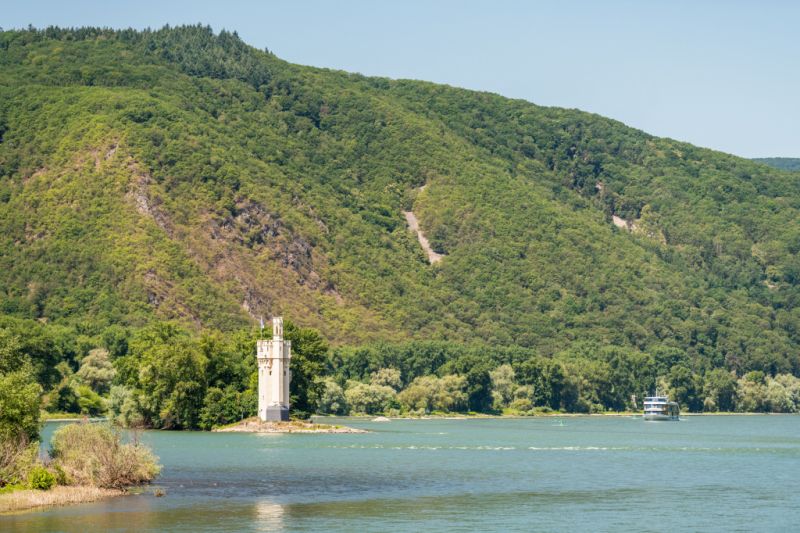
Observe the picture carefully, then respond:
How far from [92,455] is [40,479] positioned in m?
5.54

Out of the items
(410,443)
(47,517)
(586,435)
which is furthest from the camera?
(586,435)

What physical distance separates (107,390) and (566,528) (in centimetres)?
12216

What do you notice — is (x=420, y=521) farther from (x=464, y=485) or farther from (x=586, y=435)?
(x=586, y=435)

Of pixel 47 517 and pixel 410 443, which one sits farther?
pixel 410 443

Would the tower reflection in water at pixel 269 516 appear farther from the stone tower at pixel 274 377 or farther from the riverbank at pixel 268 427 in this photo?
the riverbank at pixel 268 427

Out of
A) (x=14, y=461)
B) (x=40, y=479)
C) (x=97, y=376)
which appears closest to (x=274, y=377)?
(x=97, y=376)

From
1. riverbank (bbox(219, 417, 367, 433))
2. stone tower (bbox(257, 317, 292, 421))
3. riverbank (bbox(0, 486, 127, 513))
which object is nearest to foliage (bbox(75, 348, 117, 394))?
riverbank (bbox(219, 417, 367, 433))

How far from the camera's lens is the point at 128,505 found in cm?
8375

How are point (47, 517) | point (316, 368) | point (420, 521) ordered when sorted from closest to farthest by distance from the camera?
point (47, 517) → point (420, 521) → point (316, 368)

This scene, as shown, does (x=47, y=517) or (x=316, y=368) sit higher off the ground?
(x=316, y=368)

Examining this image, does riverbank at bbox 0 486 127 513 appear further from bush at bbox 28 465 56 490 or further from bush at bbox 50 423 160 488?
bush at bbox 50 423 160 488

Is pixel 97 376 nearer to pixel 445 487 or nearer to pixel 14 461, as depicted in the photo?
pixel 445 487

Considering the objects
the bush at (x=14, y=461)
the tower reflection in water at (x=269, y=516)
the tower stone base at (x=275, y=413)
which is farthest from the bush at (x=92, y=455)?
A: the tower stone base at (x=275, y=413)

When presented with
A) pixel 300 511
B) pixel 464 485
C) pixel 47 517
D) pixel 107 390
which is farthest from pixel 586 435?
pixel 47 517
